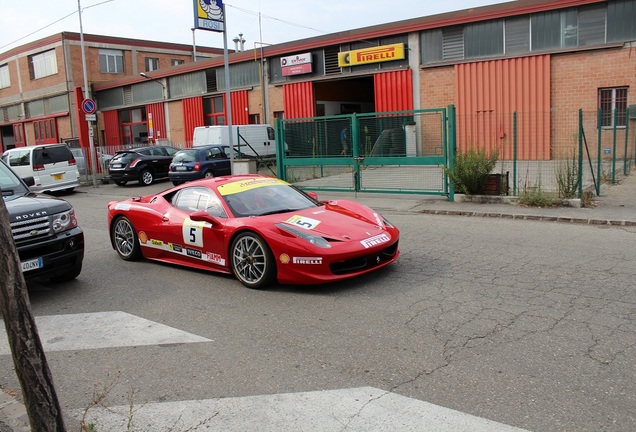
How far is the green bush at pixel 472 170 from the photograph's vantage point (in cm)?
1270

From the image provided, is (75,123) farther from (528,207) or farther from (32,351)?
(32,351)

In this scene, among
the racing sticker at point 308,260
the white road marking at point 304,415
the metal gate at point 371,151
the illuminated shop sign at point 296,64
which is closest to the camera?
the white road marking at point 304,415

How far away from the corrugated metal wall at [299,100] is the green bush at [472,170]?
52.6ft

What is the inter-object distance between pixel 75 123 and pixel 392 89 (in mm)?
27428

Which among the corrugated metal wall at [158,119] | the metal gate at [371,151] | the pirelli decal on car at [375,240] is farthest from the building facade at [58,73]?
the pirelli decal on car at [375,240]

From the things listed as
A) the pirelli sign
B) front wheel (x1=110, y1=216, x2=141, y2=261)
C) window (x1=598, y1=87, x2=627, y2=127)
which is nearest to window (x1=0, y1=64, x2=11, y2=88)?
the pirelli sign

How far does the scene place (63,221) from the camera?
22.0 feet

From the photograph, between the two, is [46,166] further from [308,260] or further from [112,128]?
[112,128]

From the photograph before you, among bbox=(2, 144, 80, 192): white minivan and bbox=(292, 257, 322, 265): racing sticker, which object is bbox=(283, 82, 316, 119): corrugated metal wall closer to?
bbox=(2, 144, 80, 192): white minivan

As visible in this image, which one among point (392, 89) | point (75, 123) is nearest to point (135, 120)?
point (75, 123)

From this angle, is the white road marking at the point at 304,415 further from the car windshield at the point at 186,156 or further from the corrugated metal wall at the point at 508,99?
the car windshield at the point at 186,156

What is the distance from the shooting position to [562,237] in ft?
29.1

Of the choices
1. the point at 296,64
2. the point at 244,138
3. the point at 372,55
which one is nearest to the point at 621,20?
the point at 372,55

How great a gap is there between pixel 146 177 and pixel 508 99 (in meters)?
14.9
